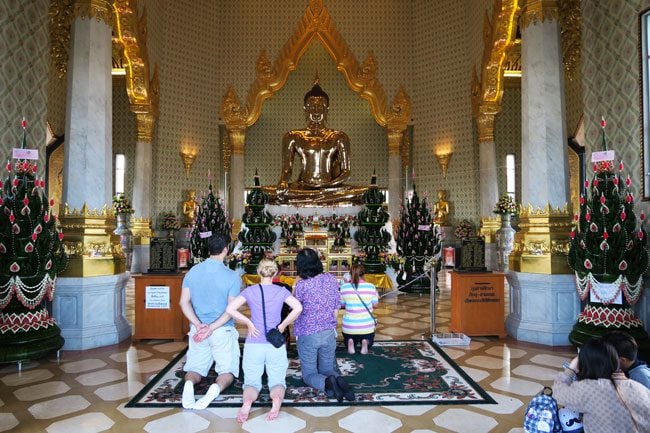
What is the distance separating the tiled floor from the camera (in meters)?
2.98

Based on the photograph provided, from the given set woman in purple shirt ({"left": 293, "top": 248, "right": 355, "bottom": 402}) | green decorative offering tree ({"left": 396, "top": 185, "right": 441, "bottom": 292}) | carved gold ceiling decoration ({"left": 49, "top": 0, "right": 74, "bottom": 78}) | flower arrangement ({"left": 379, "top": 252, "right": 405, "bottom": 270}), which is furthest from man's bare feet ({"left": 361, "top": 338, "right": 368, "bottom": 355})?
carved gold ceiling decoration ({"left": 49, "top": 0, "right": 74, "bottom": 78})

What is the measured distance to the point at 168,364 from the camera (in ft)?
14.2

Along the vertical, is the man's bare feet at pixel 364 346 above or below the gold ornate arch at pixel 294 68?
below

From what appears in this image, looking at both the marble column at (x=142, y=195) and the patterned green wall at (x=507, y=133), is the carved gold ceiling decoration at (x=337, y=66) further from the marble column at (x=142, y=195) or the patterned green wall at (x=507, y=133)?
the patterned green wall at (x=507, y=133)

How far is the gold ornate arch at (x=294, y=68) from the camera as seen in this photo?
1317 centimetres

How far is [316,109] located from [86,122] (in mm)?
7172

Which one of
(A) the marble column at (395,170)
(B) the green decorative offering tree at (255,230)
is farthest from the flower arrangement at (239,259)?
(A) the marble column at (395,170)

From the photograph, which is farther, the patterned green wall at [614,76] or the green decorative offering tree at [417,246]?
the green decorative offering tree at [417,246]

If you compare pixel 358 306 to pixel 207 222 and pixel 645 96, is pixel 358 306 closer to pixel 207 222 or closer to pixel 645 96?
pixel 645 96

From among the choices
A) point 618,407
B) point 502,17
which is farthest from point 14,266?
point 502,17

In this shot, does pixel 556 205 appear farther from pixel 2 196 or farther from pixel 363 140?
pixel 363 140

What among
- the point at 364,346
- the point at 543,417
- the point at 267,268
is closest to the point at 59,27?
the point at 267,268

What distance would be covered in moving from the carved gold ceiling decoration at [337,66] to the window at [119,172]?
3411 millimetres

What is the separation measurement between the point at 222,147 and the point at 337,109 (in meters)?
4.00
